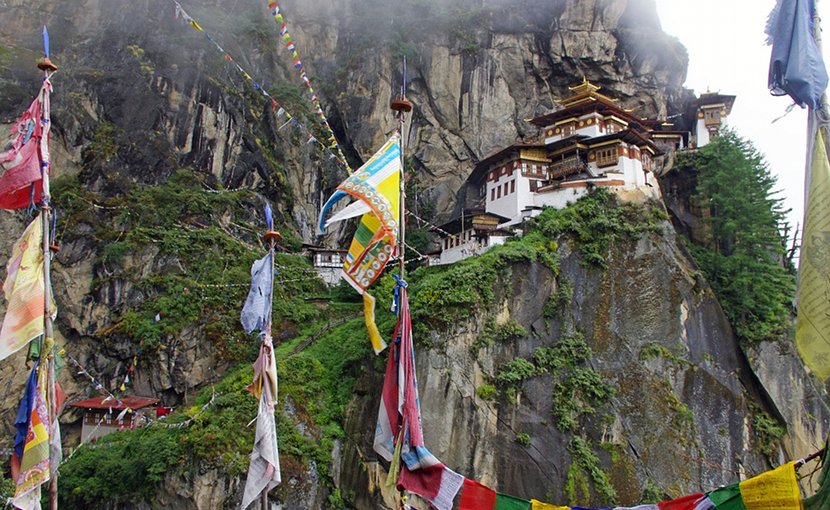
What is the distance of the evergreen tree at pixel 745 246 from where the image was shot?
31.3 metres

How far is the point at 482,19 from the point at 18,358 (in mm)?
38576

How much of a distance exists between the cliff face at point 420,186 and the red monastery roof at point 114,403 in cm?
101

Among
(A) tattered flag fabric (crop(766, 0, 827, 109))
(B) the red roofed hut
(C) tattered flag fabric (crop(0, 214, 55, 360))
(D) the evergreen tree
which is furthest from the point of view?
(D) the evergreen tree

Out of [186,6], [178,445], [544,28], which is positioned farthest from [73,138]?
[544,28]

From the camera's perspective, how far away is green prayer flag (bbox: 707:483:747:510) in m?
9.06

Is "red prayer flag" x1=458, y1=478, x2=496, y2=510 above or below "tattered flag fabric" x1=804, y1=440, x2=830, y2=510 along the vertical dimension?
below

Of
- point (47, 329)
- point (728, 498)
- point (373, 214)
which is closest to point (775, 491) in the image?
point (728, 498)

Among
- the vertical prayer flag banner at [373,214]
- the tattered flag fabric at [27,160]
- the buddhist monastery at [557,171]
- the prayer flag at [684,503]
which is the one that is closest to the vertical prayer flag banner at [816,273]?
the prayer flag at [684,503]

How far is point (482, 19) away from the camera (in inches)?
1913

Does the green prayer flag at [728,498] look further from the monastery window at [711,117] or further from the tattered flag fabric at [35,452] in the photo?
the monastery window at [711,117]

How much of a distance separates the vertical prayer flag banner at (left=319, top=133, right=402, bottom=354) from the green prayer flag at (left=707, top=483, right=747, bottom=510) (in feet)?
19.5

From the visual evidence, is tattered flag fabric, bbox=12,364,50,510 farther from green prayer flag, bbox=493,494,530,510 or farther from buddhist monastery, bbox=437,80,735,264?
buddhist monastery, bbox=437,80,735,264

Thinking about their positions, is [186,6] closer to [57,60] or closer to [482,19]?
[57,60]

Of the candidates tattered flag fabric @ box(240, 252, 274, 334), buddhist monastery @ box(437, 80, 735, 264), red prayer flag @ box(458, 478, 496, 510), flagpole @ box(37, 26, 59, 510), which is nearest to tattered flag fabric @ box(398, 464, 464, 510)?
red prayer flag @ box(458, 478, 496, 510)
